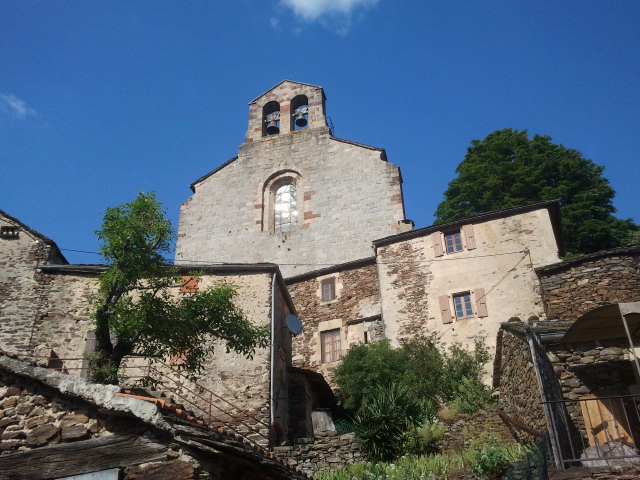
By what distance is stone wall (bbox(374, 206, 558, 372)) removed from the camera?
1853 centimetres

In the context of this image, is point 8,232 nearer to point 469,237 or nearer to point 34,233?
point 34,233

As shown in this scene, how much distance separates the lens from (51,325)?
1736cm

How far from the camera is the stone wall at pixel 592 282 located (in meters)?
16.2

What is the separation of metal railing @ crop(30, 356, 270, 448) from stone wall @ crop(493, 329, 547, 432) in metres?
6.10

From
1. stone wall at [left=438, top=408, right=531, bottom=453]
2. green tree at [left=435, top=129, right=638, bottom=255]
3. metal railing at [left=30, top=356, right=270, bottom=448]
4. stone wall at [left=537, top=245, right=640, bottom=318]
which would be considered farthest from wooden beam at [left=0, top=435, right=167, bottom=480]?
green tree at [left=435, top=129, right=638, bottom=255]

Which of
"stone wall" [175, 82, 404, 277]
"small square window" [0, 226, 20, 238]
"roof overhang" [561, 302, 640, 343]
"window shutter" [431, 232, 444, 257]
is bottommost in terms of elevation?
"roof overhang" [561, 302, 640, 343]

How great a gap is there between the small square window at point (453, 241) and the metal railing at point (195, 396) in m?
9.48

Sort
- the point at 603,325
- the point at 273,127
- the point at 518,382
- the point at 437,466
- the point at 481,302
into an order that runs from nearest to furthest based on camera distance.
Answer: the point at 603,325 → the point at 437,466 → the point at 518,382 → the point at 481,302 → the point at 273,127

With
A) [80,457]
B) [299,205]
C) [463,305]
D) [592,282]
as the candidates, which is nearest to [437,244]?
[463,305]

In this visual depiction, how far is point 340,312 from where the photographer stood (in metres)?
21.8

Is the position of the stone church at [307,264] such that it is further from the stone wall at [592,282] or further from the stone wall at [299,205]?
the stone wall at [592,282]

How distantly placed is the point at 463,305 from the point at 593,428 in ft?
30.5

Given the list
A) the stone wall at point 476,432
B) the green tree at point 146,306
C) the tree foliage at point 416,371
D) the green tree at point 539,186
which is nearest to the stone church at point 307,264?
the tree foliage at point 416,371

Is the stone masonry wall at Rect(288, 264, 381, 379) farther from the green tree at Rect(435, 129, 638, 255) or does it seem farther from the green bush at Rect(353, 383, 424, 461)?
the green tree at Rect(435, 129, 638, 255)
